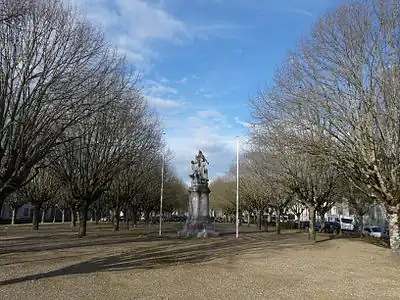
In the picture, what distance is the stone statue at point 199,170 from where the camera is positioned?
30.2 m

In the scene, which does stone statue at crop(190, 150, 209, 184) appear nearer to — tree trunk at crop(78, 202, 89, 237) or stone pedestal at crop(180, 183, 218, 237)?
stone pedestal at crop(180, 183, 218, 237)

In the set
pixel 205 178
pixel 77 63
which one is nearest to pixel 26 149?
pixel 77 63

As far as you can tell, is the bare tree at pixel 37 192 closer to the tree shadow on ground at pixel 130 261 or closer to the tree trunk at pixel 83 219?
the tree trunk at pixel 83 219

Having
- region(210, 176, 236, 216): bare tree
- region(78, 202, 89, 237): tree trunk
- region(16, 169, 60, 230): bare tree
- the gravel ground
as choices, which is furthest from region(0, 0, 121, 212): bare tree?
region(210, 176, 236, 216): bare tree

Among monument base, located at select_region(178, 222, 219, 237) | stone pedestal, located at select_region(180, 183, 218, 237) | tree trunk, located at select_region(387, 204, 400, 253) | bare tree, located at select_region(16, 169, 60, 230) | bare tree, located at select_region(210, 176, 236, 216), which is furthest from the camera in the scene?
bare tree, located at select_region(210, 176, 236, 216)

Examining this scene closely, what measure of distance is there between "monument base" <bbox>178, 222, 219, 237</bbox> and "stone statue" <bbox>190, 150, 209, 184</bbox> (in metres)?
3.36

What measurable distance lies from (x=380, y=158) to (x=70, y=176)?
18182 mm

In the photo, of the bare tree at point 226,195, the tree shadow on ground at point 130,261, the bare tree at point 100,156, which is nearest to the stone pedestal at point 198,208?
the bare tree at point 100,156

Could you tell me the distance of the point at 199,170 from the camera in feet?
101

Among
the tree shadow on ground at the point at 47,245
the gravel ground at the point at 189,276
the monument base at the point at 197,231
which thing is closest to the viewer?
the gravel ground at the point at 189,276

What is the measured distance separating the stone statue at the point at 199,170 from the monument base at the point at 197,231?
3356 mm

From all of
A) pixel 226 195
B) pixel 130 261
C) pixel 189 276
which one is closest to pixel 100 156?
pixel 130 261

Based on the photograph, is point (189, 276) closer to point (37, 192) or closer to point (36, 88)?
point (36, 88)

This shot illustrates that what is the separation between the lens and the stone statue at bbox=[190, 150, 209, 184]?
30.2 m
